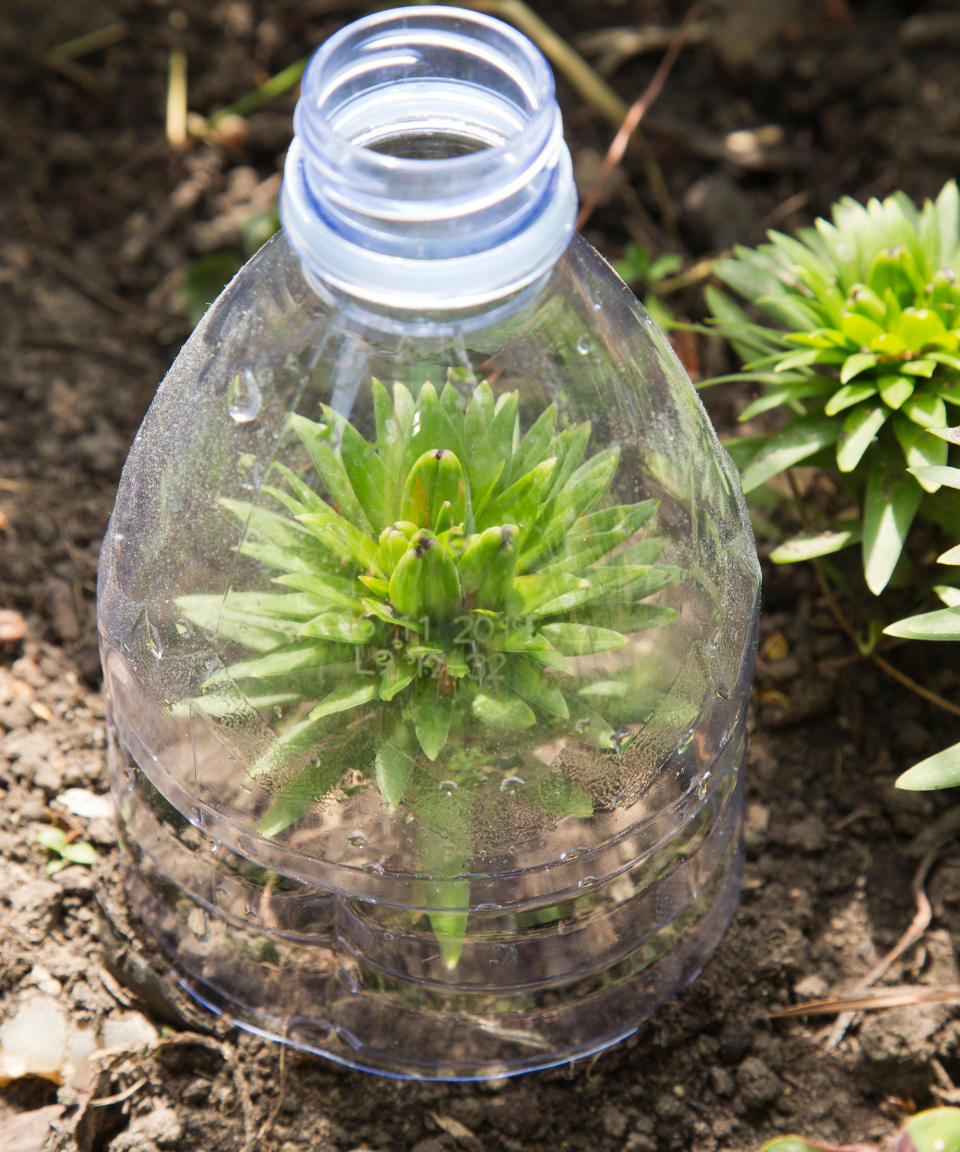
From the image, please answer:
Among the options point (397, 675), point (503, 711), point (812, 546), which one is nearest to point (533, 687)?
point (503, 711)

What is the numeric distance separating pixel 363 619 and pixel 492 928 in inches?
19.4

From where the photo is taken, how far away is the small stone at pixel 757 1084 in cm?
153

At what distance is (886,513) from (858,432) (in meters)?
0.12

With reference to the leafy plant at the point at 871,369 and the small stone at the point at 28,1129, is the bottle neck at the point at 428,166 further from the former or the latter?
the small stone at the point at 28,1129

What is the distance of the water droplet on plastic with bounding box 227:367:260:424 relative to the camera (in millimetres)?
1420

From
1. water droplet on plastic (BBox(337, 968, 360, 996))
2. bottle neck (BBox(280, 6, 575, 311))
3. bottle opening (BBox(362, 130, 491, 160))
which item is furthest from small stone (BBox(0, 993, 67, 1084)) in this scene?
bottle opening (BBox(362, 130, 491, 160))

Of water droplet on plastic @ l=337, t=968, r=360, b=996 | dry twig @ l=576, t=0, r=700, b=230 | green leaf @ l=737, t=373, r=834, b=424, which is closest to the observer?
water droplet on plastic @ l=337, t=968, r=360, b=996

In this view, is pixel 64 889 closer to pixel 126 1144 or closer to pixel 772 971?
pixel 126 1144

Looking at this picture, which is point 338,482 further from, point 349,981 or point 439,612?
point 349,981

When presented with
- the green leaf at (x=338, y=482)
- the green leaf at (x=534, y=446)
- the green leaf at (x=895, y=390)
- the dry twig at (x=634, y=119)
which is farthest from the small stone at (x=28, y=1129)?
the dry twig at (x=634, y=119)

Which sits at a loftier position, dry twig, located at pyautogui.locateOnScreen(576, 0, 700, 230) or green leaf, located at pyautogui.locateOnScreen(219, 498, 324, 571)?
green leaf, located at pyautogui.locateOnScreen(219, 498, 324, 571)

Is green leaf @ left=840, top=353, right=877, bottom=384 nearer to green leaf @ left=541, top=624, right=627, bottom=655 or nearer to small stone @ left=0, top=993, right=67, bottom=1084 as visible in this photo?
green leaf @ left=541, top=624, right=627, bottom=655

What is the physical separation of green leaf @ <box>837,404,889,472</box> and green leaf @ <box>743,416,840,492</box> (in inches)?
1.1

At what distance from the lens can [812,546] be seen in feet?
5.58
